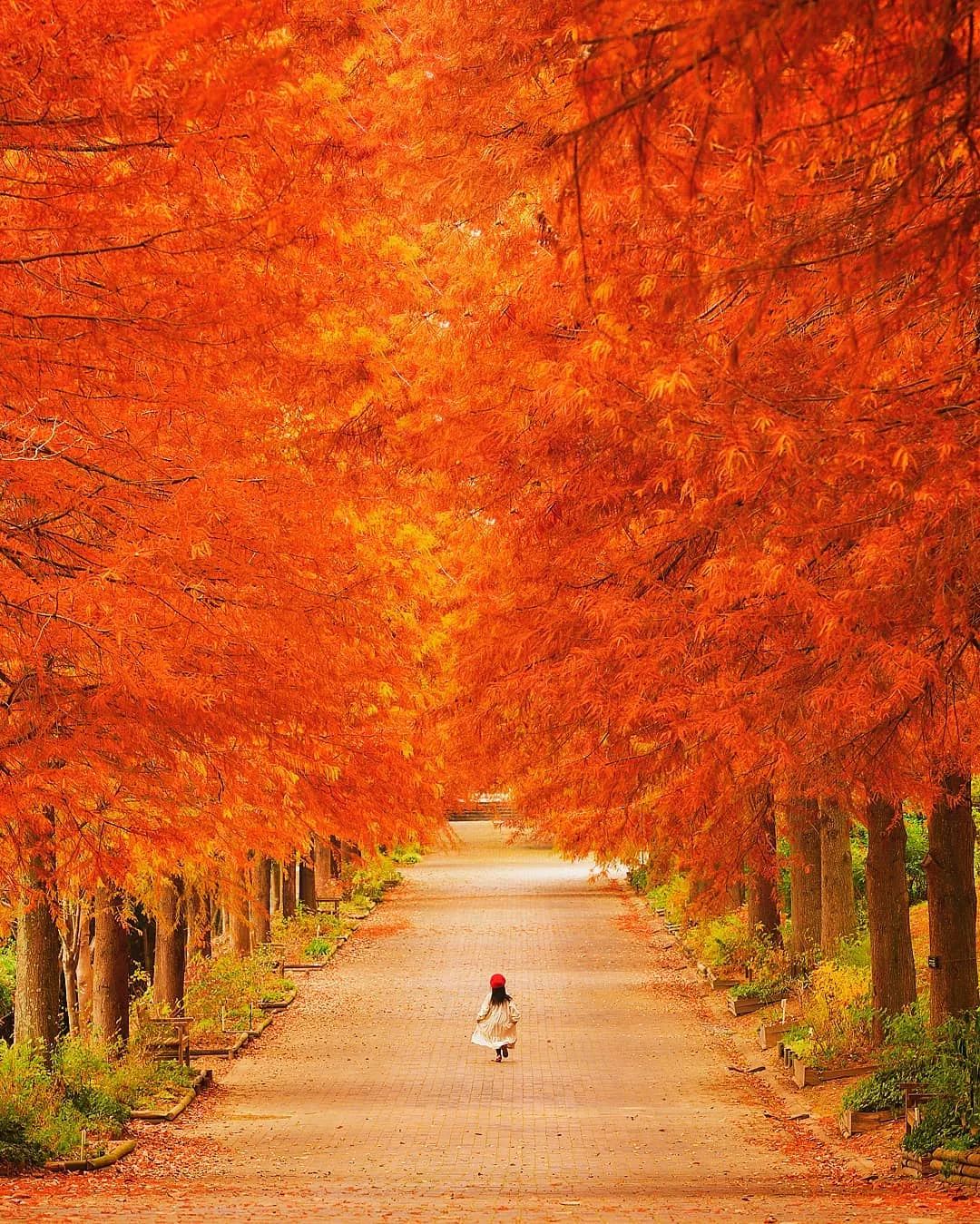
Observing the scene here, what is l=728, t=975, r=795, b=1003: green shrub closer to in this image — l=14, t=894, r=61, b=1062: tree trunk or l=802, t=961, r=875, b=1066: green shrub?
l=802, t=961, r=875, b=1066: green shrub

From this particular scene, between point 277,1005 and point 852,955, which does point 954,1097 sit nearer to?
point 852,955

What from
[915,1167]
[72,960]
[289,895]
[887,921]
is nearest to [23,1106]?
[915,1167]

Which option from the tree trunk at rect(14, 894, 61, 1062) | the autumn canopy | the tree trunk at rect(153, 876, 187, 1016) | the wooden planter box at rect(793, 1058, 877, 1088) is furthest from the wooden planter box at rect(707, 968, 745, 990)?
the autumn canopy

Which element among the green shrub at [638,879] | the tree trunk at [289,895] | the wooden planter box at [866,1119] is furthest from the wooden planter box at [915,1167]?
the green shrub at [638,879]

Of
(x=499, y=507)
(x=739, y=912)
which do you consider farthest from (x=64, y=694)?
(x=739, y=912)

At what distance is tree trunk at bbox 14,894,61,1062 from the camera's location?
55.6 feet

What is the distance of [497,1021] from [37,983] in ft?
23.1

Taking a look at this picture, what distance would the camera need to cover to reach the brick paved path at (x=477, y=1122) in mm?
11664

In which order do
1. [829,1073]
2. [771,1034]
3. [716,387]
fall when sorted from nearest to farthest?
[716,387]
[829,1073]
[771,1034]

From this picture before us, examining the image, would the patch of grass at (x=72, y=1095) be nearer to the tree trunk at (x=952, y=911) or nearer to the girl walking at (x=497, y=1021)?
the girl walking at (x=497, y=1021)

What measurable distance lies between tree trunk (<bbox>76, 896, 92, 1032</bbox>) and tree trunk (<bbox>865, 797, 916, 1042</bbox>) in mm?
12932

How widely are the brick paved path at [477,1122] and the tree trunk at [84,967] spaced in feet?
12.7

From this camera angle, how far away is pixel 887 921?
56.9 ft

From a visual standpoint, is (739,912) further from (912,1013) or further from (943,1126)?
(943,1126)
